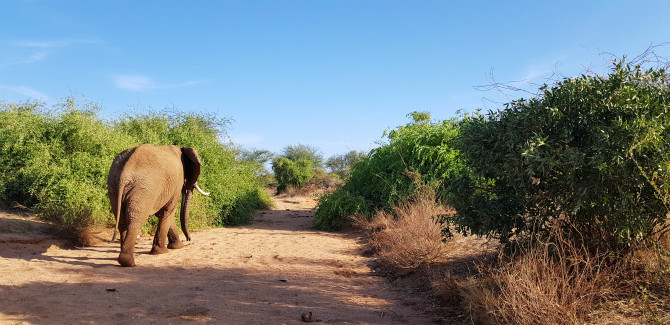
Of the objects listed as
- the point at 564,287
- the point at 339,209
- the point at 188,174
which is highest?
the point at 188,174

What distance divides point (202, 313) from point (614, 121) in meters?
4.93

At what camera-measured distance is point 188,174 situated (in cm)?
951

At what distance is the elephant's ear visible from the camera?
9.34m

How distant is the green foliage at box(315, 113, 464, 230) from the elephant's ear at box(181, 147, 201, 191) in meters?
4.97

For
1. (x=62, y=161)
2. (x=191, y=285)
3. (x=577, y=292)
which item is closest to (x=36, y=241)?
(x=62, y=161)

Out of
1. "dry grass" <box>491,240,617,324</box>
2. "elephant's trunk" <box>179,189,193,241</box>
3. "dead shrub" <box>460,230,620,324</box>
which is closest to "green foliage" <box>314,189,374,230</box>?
"elephant's trunk" <box>179,189,193,241</box>

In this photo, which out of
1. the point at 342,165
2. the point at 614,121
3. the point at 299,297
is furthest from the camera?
the point at 342,165

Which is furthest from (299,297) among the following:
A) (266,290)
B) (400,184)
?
(400,184)

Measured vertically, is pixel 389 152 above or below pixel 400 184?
above

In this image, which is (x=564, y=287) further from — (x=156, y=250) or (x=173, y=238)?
(x=173, y=238)

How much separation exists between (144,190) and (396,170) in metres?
7.62

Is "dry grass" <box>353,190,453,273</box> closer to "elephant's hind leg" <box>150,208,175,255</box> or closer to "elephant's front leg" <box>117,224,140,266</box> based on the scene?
"elephant's hind leg" <box>150,208,175,255</box>

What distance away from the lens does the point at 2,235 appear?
8.20 metres

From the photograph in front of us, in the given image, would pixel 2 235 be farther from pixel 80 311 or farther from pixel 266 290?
pixel 266 290
